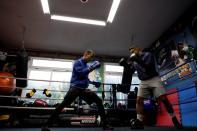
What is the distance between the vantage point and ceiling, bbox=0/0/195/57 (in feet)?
16.4

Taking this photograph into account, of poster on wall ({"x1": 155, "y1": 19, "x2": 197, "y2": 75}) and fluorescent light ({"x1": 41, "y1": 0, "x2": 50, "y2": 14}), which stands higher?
fluorescent light ({"x1": 41, "y1": 0, "x2": 50, "y2": 14})

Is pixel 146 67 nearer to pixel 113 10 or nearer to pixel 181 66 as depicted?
pixel 181 66

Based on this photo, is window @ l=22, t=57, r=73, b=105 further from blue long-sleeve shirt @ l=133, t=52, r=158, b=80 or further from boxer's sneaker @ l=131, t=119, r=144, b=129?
boxer's sneaker @ l=131, t=119, r=144, b=129

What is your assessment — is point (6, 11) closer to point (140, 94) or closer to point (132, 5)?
point (132, 5)

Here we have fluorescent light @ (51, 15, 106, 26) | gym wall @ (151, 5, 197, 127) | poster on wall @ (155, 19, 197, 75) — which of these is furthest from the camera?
fluorescent light @ (51, 15, 106, 26)

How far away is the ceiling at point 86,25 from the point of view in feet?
16.4

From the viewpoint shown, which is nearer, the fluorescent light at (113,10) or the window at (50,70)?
the fluorescent light at (113,10)

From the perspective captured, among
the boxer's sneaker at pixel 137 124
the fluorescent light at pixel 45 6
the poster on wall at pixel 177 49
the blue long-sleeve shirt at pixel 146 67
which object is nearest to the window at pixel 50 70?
the fluorescent light at pixel 45 6

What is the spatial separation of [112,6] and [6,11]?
3.08 meters

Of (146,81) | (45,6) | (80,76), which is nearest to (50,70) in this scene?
(45,6)

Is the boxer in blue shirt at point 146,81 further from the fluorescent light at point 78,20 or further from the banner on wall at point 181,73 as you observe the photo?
the fluorescent light at point 78,20

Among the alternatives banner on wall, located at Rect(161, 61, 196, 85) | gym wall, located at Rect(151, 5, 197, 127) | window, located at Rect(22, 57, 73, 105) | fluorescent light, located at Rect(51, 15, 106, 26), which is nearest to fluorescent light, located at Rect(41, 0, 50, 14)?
fluorescent light, located at Rect(51, 15, 106, 26)

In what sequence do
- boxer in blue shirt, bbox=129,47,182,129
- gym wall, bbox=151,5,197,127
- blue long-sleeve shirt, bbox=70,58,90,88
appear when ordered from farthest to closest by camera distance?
gym wall, bbox=151,5,197,127 < boxer in blue shirt, bbox=129,47,182,129 < blue long-sleeve shirt, bbox=70,58,90,88

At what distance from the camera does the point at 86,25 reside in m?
5.91
